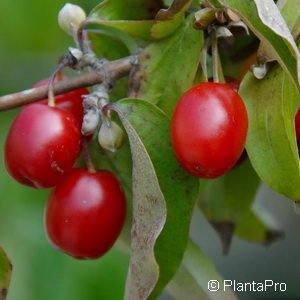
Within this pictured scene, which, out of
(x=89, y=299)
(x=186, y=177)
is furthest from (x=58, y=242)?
(x=89, y=299)

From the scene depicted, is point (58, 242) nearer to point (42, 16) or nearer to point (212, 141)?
point (212, 141)

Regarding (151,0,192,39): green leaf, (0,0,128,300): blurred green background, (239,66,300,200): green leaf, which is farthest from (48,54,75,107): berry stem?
(0,0,128,300): blurred green background

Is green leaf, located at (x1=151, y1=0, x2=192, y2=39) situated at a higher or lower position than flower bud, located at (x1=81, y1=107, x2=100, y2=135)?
higher

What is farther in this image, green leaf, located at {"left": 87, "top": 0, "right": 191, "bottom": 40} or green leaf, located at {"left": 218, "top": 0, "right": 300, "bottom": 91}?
green leaf, located at {"left": 87, "top": 0, "right": 191, "bottom": 40}

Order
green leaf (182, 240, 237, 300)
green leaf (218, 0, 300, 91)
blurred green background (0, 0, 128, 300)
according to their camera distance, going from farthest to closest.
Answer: blurred green background (0, 0, 128, 300), green leaf (182, 240, 237, 300), green leaf (218, 0, 300, 91)

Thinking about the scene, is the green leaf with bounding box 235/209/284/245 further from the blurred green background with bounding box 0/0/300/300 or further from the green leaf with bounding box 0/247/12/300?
the green leaf with bounding box 0/247/12/300

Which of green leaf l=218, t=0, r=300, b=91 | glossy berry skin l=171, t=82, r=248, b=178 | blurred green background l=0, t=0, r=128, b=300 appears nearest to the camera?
green leaf l=218, t=0, r=300, b=91

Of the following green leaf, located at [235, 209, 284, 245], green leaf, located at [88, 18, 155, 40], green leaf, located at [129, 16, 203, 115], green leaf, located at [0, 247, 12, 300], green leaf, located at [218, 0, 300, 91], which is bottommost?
green leaf, located at [235, 209, 284, 245]
